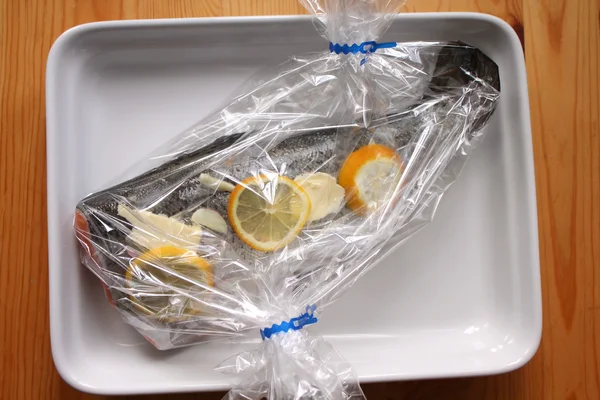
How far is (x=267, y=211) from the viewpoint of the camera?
2.49 ft

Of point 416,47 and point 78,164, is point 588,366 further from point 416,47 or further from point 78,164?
point 78,164

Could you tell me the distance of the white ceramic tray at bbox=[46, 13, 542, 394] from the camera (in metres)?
0.86

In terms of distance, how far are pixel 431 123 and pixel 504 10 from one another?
335 millimetres

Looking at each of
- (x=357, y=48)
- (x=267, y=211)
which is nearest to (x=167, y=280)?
(x=267, y=211)

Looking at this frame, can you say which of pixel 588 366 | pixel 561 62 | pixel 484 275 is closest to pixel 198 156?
pixel 484 275

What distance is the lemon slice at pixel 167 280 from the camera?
758 mm

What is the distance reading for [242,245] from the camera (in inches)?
30.7

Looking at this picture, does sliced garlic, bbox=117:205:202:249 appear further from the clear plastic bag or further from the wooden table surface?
the wooden table surface

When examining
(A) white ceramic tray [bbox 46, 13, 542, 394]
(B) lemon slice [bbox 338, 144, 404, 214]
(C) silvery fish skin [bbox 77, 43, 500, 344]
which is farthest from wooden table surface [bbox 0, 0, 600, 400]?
(B) lemon slice [bbox 338, 144, 404, 214]

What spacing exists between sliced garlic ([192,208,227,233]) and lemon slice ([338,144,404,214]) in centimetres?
20

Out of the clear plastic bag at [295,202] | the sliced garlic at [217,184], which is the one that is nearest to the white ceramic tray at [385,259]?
the clear plastic bag at [295,202]

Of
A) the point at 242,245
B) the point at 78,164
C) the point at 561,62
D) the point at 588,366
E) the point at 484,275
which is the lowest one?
the point at 588,366

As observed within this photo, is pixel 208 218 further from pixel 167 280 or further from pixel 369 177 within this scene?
pixel 369 177

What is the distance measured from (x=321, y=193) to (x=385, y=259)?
216 mm
